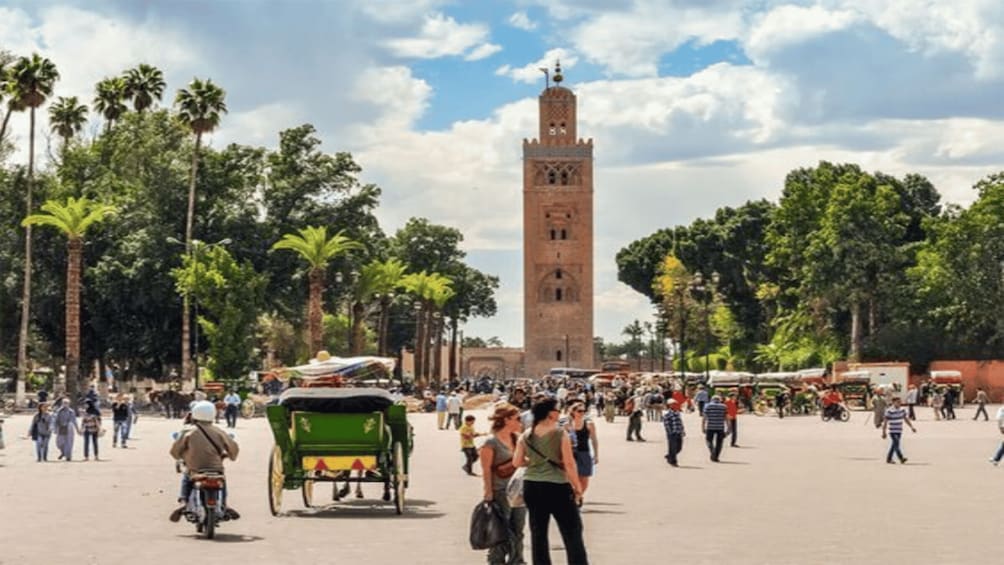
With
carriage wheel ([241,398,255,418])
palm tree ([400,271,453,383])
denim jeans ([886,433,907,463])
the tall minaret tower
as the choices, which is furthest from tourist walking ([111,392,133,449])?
the tall minaret tower

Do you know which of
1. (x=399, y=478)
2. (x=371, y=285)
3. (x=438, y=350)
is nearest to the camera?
(x=399, y=478)

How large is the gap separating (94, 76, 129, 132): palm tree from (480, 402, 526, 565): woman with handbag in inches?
3190

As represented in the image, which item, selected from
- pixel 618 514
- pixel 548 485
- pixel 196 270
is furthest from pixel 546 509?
pixel 196 270

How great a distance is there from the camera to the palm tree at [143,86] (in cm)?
Result: 9188

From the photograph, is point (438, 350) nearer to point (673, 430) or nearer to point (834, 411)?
point (834, 411)

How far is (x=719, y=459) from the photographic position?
32344 mm

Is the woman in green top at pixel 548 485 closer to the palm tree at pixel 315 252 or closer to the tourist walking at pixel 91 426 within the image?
the tourist walking at pixel 91 426

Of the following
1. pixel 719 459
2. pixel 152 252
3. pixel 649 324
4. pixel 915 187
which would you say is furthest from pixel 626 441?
pixel 649 324

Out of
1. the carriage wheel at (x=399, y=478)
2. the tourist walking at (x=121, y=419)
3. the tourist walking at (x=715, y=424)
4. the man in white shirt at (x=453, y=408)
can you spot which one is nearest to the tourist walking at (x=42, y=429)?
the tourist walking at (x=121, y=419)

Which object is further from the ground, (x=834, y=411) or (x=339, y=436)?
(x=834, y=411)

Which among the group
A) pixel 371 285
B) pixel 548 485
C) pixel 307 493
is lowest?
pixel 307 493

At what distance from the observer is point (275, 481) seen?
64.6 ft

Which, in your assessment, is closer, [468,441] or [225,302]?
[468,441]

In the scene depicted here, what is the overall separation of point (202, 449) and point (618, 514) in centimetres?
503
